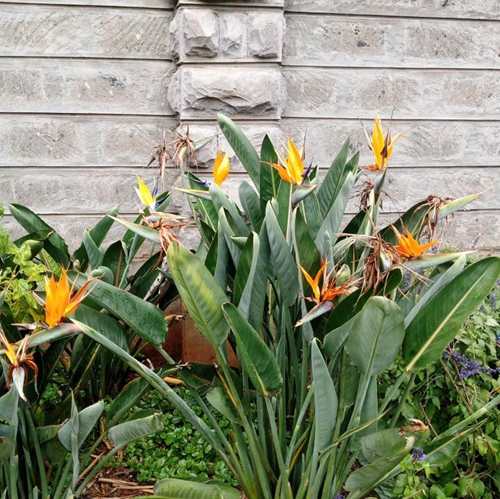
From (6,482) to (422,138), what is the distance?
2.87m

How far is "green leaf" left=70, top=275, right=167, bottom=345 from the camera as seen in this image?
5.93 feet

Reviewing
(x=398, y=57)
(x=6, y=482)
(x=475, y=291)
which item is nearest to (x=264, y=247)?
(x=475, y=291)

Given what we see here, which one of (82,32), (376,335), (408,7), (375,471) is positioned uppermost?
(408,7)

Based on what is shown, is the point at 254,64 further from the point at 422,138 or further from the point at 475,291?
the point at 475,291

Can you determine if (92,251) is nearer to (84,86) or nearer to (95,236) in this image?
(95,236)

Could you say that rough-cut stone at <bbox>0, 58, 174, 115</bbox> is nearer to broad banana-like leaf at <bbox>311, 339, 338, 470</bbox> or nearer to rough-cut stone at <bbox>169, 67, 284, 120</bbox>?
rough-cut stone at <bbox>169, 67, 284, 120</bbox>

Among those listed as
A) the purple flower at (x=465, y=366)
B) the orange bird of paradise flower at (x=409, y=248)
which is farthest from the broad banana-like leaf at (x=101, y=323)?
the purple flower at (x=465, y=366)

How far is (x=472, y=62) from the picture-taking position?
375 centimetres

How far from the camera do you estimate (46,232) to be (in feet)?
8.22

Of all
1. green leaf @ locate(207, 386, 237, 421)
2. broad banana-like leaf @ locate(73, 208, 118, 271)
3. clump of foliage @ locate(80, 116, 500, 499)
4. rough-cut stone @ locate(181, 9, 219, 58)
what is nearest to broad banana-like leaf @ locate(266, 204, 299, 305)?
clump of foliage @ locate(80, 116, 500, 499)

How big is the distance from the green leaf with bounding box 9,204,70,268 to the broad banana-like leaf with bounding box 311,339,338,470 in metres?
1.27

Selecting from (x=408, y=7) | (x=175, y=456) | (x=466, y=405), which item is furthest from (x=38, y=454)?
(x=408, y=7)

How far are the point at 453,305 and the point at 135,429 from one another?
0.94 meters

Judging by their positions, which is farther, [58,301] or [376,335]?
[376,335]
